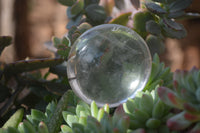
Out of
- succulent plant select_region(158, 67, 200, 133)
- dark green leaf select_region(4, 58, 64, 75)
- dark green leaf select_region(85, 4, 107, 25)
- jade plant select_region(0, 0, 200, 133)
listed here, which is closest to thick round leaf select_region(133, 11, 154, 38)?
jade plant select_region(0, 0, 200, 133)

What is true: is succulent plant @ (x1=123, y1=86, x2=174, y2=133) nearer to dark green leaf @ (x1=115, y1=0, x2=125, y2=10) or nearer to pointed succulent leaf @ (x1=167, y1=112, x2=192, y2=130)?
pointed succulent leaf @ (x1=167, y1=112, x2=192, y2=130)

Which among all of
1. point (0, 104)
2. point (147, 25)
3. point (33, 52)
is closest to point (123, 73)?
point (147, 25)

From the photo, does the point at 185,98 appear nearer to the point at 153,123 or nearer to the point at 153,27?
the point at 153,123

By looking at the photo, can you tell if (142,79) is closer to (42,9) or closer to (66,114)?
(66,114)

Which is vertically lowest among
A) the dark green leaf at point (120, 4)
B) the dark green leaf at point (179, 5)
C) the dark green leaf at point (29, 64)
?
the dark green leaf at point (29, 64)

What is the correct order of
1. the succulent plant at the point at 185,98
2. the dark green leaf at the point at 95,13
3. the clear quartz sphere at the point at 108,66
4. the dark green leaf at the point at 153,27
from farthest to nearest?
the dark green leaf at the point at 95,13 → the dark green leaf at the point at 153,27 → the clear quartz sphere at the point at 108,66 → the succulent plant at the point at 185,98

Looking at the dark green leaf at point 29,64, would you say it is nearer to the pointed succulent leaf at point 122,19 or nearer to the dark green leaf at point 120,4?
the pointed succulent leaf at point 122,19

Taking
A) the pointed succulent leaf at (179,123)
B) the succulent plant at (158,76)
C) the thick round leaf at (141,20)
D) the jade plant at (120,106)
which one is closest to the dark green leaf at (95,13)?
the jade plant at (120,106)

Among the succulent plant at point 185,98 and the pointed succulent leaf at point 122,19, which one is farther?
the pointed succulent leaf at point 122,19

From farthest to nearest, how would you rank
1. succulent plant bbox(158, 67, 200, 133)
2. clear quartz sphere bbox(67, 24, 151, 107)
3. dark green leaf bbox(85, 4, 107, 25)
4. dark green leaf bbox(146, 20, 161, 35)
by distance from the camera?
dark green leaf bbox(85, 4, 107, 25)
dark green leaf bbox(146, 20, 161, 35)
clear quartz sphere bbox(67, 24, 151, 107)
succulent plant bbox(158, 67, 200, 133)
